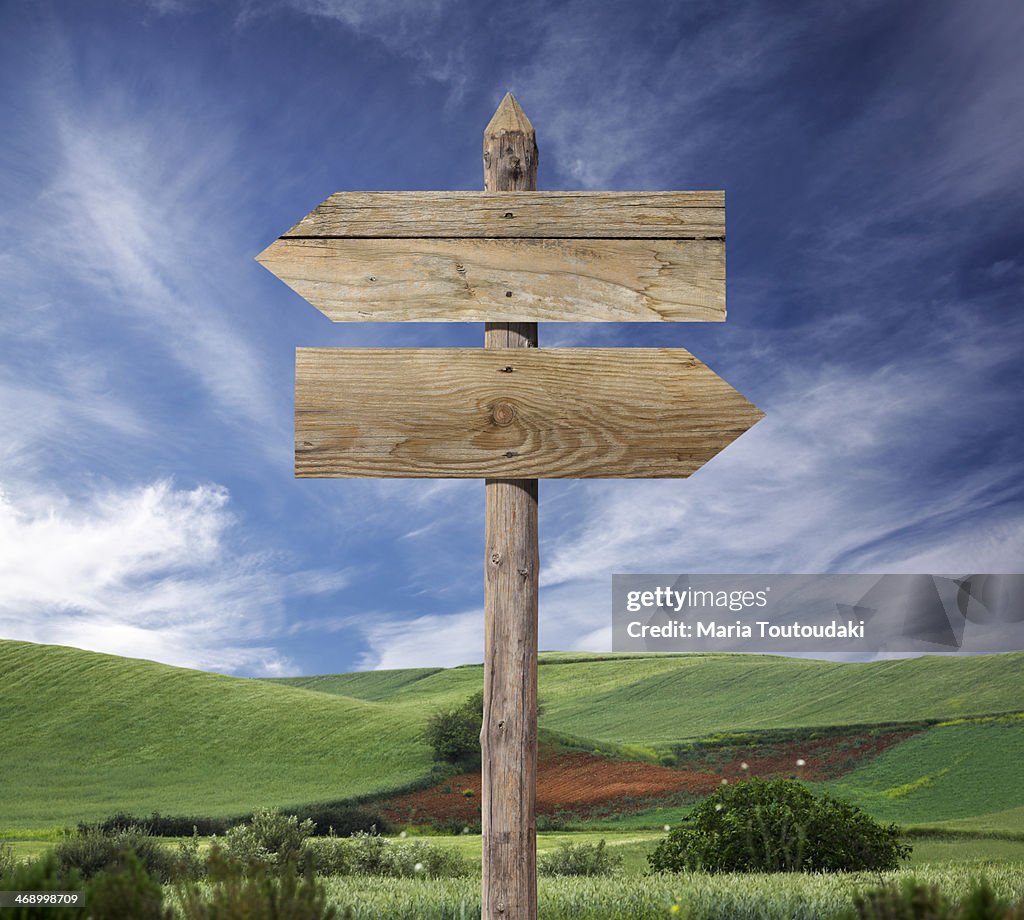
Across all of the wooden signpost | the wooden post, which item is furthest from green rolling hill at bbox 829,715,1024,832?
the wooden signpost

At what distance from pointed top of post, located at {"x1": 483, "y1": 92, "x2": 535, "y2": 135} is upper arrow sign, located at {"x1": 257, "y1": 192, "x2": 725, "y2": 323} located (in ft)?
1.34

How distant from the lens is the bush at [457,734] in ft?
69.6

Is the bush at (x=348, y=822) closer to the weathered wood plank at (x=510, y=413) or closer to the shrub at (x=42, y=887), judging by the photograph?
the weathered wood plank at (x=510, y=413)

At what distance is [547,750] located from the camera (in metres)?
20.7

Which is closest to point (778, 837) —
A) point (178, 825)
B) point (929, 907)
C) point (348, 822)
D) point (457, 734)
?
point (929, 907)

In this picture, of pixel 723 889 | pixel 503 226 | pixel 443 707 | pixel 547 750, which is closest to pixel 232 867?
pixel 503 226

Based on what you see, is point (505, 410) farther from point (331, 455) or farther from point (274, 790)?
point (274, 790)

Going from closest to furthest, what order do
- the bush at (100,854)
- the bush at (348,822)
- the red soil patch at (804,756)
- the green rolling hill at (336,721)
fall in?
the bush at (100,854) → the bush at (348,822) → the red soil patch at (804,756) → the green rolling hill at (336,721)

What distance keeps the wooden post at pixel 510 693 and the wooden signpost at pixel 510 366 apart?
0.03ft

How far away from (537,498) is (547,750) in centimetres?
1769

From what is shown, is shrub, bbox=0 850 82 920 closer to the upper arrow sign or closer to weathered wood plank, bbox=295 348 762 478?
weathered wood plank, bbox=295 348 762 478

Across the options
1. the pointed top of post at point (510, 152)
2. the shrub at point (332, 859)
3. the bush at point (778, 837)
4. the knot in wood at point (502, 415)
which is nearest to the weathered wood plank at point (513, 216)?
the pointed top of post at point (510, 152)

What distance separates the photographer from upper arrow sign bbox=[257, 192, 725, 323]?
14.6ft

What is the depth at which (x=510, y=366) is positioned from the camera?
4.35 m
